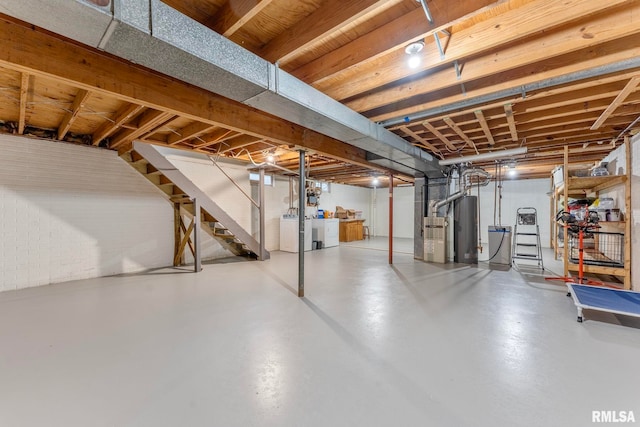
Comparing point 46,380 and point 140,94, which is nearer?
point 46,380

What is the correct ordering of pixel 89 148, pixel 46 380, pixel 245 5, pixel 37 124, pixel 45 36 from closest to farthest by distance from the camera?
pixel 245 5 < pixel 45 36 < pixel 46 380 < pixel 37 124 < pixel 89 148

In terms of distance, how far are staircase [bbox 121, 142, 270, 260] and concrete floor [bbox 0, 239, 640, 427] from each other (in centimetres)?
188

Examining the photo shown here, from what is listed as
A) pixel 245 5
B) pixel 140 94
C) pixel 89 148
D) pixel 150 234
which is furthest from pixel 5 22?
pixel 150 234

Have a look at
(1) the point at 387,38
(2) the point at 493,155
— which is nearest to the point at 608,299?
(2) the point at 493,155

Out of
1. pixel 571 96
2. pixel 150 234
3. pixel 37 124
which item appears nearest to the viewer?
pixel 571 96

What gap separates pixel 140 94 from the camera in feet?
7.05

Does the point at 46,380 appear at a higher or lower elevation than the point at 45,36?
lower

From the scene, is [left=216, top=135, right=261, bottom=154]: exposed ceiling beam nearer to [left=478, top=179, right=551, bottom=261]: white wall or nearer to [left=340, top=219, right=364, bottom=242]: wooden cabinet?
[left=340, top=219, right=364, bottom=242]: wooden cabinet

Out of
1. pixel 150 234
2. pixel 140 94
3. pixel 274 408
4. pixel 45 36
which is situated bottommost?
pixel 274 408

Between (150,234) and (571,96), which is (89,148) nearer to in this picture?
(150,234)

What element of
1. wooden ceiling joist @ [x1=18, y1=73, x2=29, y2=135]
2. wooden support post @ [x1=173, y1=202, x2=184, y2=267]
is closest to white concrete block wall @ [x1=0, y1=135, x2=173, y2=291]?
wooden support post @ [x1=173, y1=202, x2=184, y2=267]

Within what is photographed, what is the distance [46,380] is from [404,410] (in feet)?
7.89

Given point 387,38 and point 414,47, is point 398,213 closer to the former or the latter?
point 414,47

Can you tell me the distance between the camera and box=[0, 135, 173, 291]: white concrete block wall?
390cm
